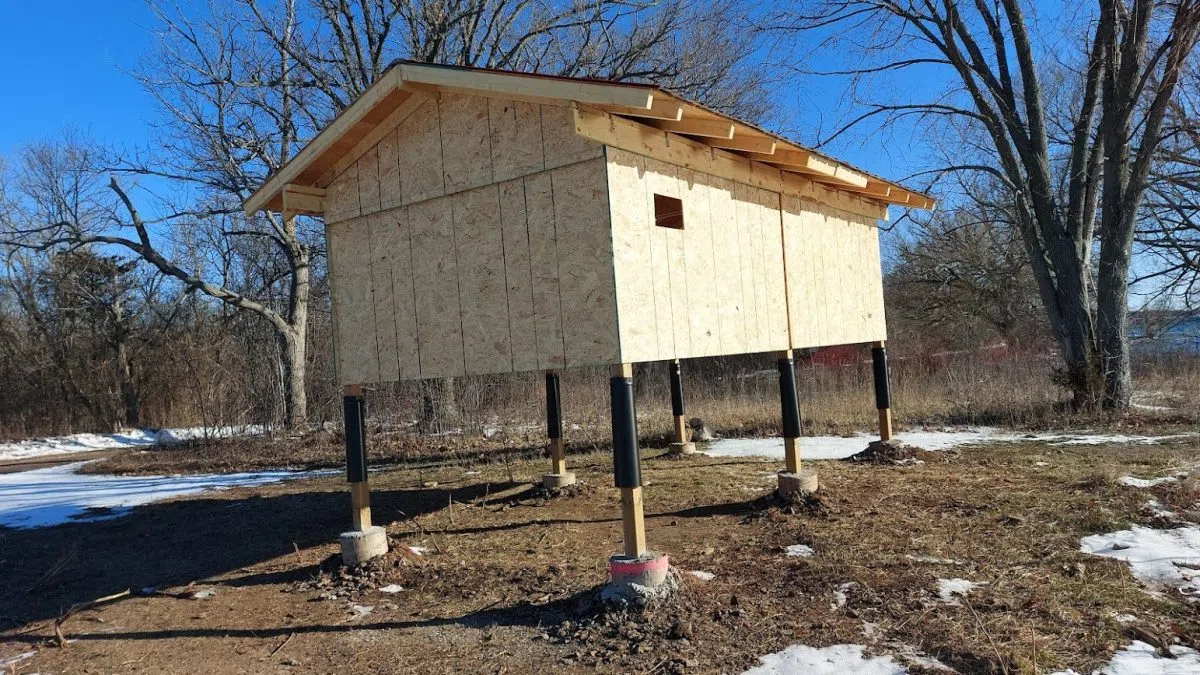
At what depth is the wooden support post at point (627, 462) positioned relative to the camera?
4.38m

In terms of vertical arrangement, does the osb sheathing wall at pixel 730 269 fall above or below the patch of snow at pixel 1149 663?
above

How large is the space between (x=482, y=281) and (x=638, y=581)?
93.3 inches

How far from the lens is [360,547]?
5.46 metres

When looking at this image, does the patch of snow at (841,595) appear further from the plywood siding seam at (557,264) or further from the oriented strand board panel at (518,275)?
the oriented strand board panel at (518,275)

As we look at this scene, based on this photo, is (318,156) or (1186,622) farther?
(318,156)

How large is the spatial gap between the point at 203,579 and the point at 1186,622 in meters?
6.55

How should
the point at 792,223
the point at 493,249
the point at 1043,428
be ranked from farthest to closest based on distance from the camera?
the point at 1043,428
the point at 792,223
the point at 493,249

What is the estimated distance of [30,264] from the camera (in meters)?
24.6

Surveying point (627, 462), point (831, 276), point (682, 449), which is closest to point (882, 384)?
point (831, 276)

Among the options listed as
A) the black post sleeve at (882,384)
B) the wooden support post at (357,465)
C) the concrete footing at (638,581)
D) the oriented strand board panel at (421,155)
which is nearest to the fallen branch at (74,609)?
the wooden support post at (357,465)

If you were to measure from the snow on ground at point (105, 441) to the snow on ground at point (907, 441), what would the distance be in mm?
10562

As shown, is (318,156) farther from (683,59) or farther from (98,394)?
(98,394)

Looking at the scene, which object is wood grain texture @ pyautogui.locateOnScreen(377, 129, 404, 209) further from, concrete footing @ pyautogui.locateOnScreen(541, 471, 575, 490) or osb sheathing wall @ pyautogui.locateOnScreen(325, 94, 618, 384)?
concrete footing @ pyautogui.locateOnScreen(541, 471, 575, 490)

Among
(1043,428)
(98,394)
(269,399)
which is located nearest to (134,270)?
(98,394)
